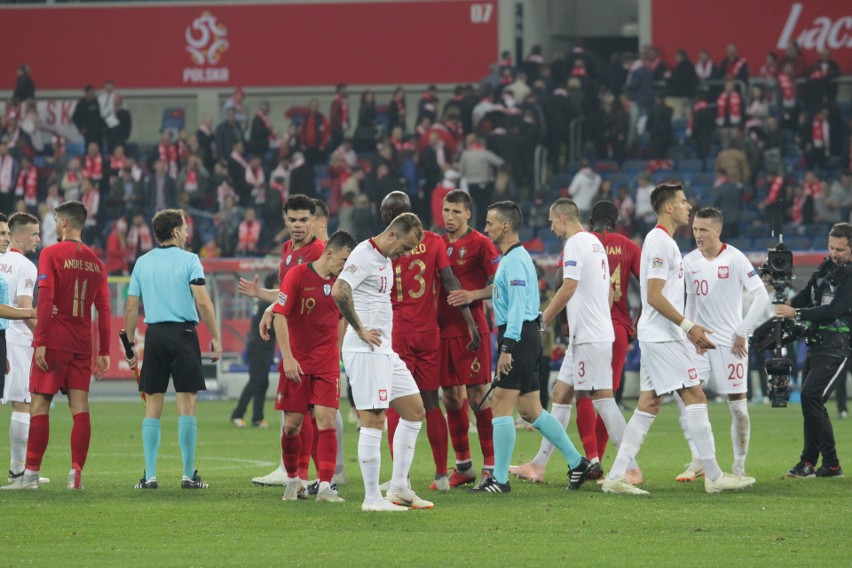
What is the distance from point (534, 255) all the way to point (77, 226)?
15687 millimetres

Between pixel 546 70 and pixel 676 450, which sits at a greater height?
pixel 546 70

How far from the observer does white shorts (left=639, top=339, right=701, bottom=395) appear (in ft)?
36.8

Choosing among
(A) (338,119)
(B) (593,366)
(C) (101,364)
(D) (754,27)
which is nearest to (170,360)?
(C) (101,364)

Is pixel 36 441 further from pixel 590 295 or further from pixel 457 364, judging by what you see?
pixel 590 295

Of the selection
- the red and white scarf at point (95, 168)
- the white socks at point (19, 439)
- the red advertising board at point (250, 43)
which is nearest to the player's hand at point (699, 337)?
the white socks at point (19, 439)

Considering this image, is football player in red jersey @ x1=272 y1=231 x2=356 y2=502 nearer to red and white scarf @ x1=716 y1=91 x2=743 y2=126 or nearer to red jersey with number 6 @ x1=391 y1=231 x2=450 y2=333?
red jersey with number 6 @ x1=391 y1=231 x2=450 y2=333

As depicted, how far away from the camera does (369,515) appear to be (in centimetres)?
1021

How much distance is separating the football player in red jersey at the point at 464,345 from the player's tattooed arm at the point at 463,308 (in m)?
0.14

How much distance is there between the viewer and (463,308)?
1195 cm

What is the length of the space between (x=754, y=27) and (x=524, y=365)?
23403 mm

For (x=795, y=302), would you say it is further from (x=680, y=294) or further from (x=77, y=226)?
(x=77, y=226)

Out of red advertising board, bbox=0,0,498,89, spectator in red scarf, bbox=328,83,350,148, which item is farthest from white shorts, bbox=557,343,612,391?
red advertising board, bbox=0,0,498,89

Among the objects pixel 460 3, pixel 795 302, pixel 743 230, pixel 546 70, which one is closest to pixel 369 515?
pixel 795 302

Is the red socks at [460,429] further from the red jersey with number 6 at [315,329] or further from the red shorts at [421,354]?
the red jersey with number 6 at [315,329]
